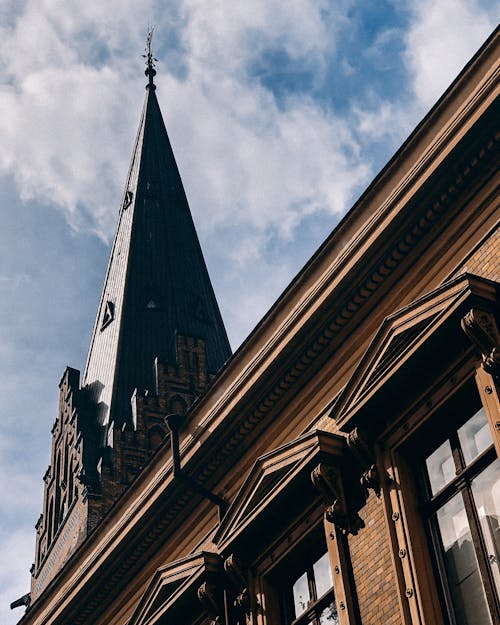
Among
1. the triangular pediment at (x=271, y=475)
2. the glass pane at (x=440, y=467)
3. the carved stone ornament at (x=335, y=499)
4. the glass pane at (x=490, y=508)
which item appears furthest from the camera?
the triangular pediment at (x=271, y=475)

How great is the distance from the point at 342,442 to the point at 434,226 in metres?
2.91

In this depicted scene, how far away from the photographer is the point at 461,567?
1168 cm

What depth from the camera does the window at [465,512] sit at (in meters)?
11.3

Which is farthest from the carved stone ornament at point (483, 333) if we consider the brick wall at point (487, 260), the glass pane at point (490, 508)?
the glass pane at point (490, 508)

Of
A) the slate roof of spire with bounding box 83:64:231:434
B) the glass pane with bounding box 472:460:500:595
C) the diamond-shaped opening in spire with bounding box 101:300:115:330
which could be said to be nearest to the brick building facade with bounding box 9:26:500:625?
the glass pane with bounding box 472:460:500:595

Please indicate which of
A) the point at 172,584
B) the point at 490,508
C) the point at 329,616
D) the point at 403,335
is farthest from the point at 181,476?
the point at 490,508

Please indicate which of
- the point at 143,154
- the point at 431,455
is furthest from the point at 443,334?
the point at 143,154

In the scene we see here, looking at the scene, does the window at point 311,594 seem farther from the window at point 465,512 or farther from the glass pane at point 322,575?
the window at point 465,512

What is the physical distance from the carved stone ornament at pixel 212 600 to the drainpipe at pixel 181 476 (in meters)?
1.62

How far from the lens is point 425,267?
14.7 m

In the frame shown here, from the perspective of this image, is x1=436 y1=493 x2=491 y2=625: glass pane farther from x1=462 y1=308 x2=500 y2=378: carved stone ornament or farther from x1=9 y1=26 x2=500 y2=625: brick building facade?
x1=462 y1=308 x2=500 y2=378: carved stone ornament

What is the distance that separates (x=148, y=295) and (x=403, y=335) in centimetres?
3450

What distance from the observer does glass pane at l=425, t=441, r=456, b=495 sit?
12.4 meters

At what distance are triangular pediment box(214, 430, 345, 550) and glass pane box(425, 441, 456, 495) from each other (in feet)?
4.77
